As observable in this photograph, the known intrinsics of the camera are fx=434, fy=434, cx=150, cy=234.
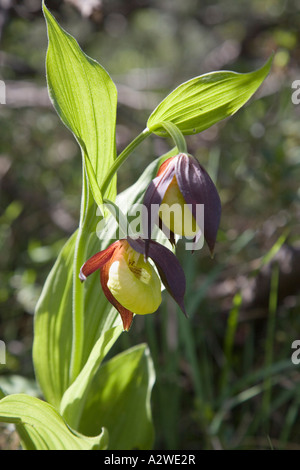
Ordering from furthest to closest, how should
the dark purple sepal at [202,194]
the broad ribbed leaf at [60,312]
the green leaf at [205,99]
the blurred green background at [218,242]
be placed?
the blurred green background at [218,242] < the broad ribbed leaf at [60,312] < the green leaf at [205,99] < the dark purple sepal at [202,194]

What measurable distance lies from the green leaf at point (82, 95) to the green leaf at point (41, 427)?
0.45 meters

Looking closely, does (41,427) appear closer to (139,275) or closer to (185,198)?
(139,275)

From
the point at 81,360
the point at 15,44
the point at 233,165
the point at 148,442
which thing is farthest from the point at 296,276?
the point at 15,44

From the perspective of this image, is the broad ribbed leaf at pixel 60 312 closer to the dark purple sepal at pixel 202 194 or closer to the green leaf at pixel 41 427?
the green leaf at pixel 41 427

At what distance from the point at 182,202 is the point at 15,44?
2249 millimetres

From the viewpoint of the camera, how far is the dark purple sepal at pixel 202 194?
79 centimetres

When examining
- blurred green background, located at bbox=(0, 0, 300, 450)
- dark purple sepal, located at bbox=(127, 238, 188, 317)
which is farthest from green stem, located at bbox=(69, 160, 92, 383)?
blurred green background, located at bbox=(0, 0, 300, 450)

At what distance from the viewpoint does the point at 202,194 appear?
2.61 feet

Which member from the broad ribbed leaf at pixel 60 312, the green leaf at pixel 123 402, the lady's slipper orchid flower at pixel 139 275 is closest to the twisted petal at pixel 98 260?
the lady's slipper orchid flower at pixel 139 275

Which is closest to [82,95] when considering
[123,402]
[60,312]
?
[60,312]

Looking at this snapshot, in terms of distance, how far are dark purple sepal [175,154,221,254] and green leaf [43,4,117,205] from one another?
198mm

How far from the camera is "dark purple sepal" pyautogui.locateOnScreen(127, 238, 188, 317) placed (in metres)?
0.84

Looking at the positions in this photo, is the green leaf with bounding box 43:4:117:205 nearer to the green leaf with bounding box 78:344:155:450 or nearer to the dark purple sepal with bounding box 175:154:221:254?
the dark purple sepal with bounding box 175:154:221:254

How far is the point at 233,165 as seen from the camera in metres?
2.20
